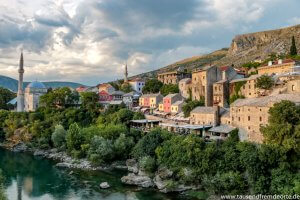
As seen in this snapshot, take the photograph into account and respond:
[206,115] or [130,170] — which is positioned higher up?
[206,115]

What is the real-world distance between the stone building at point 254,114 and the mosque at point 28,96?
6183cm

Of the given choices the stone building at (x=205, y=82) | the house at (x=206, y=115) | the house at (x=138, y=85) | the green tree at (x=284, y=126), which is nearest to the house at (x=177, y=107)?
the stone building at (x=205, y=82)

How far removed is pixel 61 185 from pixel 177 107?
79.3ft

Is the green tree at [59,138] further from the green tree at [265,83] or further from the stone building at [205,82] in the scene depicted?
the green tree at [265,83]

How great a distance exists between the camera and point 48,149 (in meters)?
58.3

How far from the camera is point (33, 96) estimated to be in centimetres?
8831

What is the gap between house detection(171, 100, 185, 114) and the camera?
5549 centimetres

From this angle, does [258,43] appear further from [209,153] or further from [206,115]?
[209,153]

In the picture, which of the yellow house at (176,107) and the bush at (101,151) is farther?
the yellow house at (176,107)

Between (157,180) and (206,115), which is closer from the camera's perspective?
(157,180)

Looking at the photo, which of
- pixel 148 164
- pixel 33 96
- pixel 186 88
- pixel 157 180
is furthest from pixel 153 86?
pixel 157 180

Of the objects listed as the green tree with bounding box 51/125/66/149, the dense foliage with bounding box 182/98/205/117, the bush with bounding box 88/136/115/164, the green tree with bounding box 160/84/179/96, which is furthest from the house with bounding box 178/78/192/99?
the green tree with bounding box 51/125/66/149

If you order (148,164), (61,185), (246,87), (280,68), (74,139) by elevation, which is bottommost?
(61,185)

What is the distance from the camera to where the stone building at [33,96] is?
8812 cm
